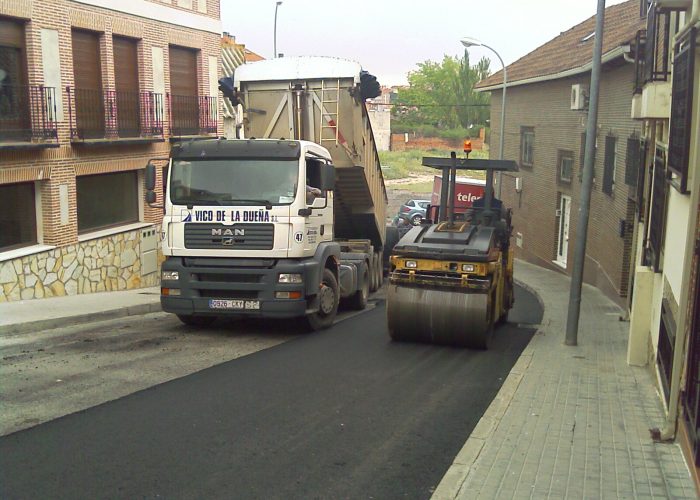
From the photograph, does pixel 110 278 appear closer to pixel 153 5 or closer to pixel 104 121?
pixel 104 121

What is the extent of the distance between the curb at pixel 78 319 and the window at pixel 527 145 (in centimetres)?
1743

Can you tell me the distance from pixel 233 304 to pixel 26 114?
6451mm

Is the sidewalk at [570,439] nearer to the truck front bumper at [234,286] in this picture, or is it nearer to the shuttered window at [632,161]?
the truck front bumper at [234,286]

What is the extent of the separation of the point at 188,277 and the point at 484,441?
606 centimetres

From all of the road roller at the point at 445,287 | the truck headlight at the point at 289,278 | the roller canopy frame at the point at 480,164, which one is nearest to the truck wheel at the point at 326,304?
the truck headlight at the point at 289,278

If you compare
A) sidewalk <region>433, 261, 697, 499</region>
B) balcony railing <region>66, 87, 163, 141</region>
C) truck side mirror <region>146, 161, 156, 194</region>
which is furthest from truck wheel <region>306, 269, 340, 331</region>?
balcony railing <region>66, 87, 163, 141</region>

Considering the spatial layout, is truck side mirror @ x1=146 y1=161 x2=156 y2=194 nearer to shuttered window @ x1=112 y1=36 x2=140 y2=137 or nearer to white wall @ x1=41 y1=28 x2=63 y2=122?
white wall @ x1=41 y1=28 x2=63 y2=122

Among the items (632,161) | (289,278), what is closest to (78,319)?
(289,278)

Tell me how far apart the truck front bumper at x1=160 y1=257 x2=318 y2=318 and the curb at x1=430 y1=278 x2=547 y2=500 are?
352 centimetres

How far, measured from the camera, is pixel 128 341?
434 inches

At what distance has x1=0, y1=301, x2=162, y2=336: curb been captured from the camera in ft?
38.2

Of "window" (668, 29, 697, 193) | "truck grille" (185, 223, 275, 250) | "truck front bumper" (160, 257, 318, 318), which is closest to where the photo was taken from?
"window" (668, 29, 697, 193)

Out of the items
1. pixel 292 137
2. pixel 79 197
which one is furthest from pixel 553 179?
pixel 79 197

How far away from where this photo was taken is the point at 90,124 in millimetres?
16562
